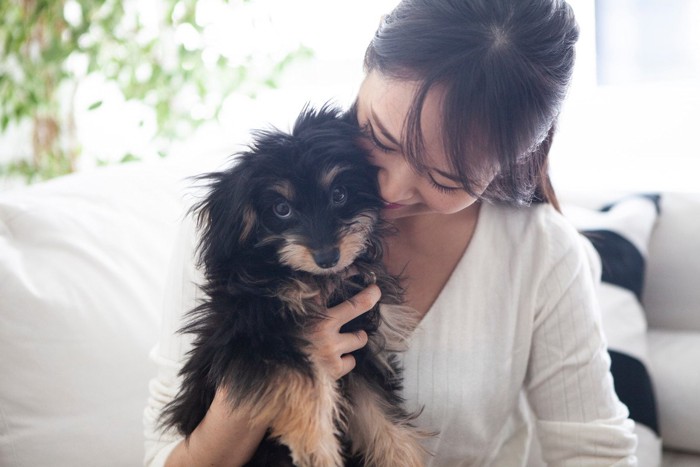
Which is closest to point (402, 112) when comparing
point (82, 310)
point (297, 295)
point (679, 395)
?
point (297, 295)

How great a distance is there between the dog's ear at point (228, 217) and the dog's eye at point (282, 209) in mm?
37

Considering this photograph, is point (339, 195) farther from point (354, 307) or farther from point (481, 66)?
point (481, 66)

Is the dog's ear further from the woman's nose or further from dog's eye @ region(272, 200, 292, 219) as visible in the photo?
the woman's nose

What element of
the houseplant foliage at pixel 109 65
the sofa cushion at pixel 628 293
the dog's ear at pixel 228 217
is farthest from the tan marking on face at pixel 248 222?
the houseplant foliage at pixel 109 65

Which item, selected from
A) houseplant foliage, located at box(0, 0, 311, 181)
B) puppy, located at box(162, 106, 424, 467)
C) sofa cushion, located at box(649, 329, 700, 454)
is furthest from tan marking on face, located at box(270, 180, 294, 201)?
houseplant foliage, located at box(0, 0, 311, 181)

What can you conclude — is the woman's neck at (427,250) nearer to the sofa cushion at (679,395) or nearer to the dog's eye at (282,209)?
the dog's eye at (282,209)

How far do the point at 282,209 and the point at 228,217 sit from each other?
0.10m

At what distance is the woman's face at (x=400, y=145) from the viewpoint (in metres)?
1.22

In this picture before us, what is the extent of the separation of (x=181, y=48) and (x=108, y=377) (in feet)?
6.20

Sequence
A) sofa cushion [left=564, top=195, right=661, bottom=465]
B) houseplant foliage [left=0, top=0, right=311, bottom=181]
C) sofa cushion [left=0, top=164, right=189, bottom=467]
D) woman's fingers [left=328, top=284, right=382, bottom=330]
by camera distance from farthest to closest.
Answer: houseplant foliage [left=0, top=0, right=311, bottom=181], sofa cushion [left=564, top=195, right=661, bottom=465], sofa cushion [left=0, top=164, right=189, bottom=467], woman's fingers [left=328, top=284, right=382, bottom=330]

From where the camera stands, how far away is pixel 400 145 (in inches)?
48.8

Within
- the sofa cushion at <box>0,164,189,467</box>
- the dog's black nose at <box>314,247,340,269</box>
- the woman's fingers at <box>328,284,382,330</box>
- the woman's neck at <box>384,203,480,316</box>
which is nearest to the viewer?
the dog's black nose at <box>314,247,340,269</box>

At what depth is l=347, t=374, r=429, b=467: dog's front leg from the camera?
51.7 inches

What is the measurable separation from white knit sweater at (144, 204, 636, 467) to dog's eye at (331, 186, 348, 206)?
1.39ft
